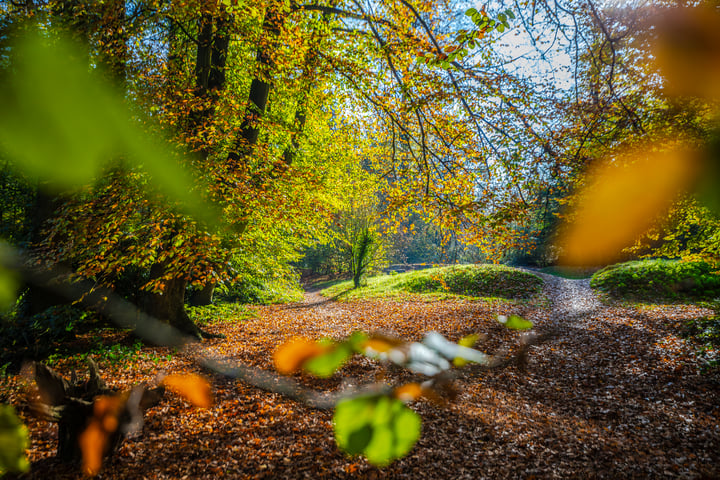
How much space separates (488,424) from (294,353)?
3454 mm

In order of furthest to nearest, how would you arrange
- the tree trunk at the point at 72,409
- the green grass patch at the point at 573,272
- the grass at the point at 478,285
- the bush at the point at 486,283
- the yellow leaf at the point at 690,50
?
the green grass patch at the point at 573,272 → the bush at the point at 486,283 → the grass at the point at 478,285 → the yellow leaf at the point at 690,50 → the tree trunk at the point at 72,409

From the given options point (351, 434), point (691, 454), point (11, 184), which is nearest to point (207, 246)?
point (351, 434)

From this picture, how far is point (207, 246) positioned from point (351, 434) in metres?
3.08

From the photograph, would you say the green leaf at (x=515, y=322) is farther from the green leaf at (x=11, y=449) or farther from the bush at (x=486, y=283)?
the green leaf at (x=11, y=449)

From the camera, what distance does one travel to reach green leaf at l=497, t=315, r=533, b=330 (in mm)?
6867

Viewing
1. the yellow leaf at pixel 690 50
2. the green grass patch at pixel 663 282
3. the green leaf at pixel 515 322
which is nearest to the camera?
the yellow leaf at pixel 690 50

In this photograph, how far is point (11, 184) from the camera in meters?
7.14

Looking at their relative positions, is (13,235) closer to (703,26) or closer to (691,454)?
(691,454)

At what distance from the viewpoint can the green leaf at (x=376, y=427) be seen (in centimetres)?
275

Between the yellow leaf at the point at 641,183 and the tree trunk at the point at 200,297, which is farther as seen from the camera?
the tree trunk at the point at 200,297

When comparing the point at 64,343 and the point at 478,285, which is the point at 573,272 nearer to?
the point at 478,285

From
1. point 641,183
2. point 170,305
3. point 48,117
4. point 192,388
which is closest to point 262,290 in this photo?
point 170,305

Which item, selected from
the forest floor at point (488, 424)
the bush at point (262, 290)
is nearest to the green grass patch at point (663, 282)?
the forest floor at point (488, 424)

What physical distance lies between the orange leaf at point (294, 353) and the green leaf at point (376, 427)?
4.67ft
